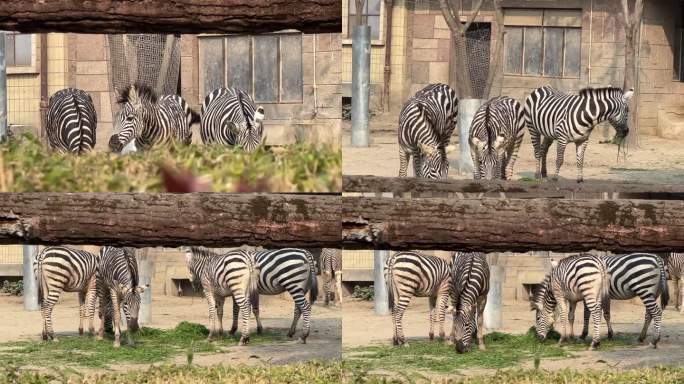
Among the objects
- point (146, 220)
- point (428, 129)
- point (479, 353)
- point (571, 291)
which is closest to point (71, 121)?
point (146, 220)

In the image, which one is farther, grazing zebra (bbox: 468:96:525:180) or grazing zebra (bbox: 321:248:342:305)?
grazing zebra (bbox: 468:96:525:180)

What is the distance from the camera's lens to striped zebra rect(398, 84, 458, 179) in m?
7.39

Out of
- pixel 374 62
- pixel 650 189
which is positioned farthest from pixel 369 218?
pixel 650 189

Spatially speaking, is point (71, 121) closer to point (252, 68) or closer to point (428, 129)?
point (252, 68)

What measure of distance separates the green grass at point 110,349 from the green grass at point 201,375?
8cm

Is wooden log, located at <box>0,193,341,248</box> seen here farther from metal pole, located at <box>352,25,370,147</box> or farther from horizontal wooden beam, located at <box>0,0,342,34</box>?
metal pole, located at <box>352,25,370,147</box>

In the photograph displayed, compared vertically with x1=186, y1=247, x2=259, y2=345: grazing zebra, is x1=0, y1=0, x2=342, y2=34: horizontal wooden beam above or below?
above

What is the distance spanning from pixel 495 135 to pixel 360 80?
42.2 inches

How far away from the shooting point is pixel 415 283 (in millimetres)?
7453

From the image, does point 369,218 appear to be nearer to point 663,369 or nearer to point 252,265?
point 252,265

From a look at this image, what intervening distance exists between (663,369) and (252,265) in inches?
104

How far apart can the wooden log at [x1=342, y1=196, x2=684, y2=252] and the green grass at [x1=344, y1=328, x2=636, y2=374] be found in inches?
74.1

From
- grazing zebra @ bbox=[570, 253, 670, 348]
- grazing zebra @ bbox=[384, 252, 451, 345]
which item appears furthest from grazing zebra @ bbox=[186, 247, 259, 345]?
grazing zebra @ bbox=[570, 253, 670, 348]

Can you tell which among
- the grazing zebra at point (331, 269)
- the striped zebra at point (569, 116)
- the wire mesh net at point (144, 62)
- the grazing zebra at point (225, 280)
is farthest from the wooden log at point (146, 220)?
the striped zebra at point (569, 116)
